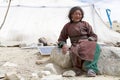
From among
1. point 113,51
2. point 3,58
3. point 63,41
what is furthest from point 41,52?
point 113,51

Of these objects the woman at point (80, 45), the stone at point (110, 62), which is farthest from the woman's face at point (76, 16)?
the stone at point (110, 62)

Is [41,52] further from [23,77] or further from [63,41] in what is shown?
[23,77]

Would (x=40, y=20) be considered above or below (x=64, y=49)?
above

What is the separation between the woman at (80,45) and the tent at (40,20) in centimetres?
296

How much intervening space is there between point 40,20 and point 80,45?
363cm

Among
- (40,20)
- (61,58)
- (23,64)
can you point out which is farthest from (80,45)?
(40,20)

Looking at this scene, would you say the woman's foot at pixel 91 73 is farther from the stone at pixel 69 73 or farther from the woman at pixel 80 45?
the stone at pixel 69 73

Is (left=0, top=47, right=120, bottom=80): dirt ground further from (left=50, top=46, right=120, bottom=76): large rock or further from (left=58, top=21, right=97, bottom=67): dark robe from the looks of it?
(left=58, top=21, right=97, bottom=67): dark robe

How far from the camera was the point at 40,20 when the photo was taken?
7.07 metres

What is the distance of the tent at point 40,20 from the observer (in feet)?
22.2

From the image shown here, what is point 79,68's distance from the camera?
138 inches

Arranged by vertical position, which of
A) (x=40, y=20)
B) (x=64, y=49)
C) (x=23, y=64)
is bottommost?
(x=23, y=64)

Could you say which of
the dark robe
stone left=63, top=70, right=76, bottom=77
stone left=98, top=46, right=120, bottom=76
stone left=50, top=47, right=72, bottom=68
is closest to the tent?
stone left=50, top=47, right=72, bottom=68

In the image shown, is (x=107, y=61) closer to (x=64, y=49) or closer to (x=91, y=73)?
(x=91, y=73)
